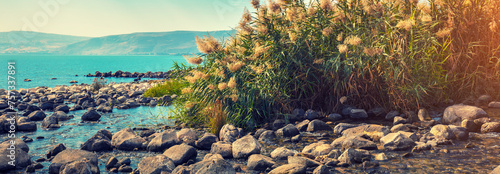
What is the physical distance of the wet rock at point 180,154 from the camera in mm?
4469

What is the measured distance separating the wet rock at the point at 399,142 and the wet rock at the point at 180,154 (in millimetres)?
2766

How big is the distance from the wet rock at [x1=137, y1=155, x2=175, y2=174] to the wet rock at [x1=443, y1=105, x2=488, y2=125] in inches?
195

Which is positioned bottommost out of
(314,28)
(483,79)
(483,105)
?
(483,105)

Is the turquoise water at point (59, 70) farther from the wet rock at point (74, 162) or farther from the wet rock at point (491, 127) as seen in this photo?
the wet rock at point (491, 127)

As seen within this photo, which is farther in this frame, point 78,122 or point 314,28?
point 78,122

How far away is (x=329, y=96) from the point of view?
6.99 metres

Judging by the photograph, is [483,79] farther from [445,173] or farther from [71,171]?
[71,171]

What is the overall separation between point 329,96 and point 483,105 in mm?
3236

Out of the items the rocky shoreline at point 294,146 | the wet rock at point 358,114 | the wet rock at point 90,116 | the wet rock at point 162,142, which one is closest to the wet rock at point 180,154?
the rocky shoreline at point 294,146

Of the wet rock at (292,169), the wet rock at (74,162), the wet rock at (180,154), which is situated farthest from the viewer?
the wet rock at (180,154)

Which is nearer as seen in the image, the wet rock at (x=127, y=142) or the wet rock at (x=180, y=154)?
the wet rock at (x=180, y=154)

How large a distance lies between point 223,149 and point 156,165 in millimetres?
1064

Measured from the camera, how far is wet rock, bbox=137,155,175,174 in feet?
13.0

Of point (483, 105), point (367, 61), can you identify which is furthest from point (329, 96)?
point (483, 105)
